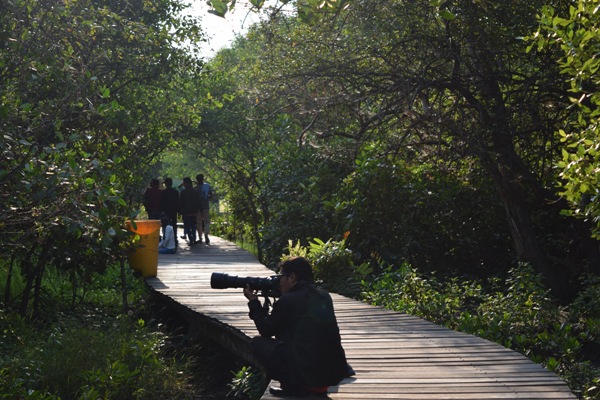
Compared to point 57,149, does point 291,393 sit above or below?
below

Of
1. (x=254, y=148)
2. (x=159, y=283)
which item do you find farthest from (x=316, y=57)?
(x=254, y=148)

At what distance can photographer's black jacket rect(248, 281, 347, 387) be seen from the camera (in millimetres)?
6625

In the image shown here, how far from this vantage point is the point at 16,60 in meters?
8.92

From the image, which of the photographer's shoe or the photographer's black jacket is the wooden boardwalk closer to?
the photographer's shoe

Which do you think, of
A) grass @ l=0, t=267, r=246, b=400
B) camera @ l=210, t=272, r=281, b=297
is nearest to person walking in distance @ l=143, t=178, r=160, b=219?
grass @ l=0, t=267, r=246, b=400

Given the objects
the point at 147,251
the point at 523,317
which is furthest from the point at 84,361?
the point at 147,251

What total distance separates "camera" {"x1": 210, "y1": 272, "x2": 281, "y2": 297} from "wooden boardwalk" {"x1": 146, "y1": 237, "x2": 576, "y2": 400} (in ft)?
2.75

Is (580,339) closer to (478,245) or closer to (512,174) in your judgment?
(512,174)

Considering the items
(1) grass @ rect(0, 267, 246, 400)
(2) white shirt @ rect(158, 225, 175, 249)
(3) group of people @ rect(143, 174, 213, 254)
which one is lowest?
(1) grass @ rect(0, 267, 246, 400)

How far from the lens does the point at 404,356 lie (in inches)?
321

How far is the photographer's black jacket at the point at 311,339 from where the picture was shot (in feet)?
21.7

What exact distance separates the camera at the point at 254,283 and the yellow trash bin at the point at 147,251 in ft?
24.0

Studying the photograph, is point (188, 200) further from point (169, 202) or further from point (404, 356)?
point (404, 356)

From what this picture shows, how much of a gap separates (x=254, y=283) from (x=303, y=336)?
71 centimetres
